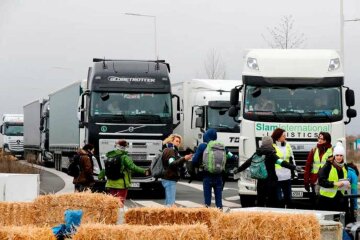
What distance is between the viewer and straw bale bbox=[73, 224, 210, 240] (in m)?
8.47

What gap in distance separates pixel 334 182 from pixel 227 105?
20.6 m

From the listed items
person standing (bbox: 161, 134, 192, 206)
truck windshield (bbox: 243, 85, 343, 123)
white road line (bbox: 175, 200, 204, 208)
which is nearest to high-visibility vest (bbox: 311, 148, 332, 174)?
person standing (bbox: 161, 134, 192, 206)

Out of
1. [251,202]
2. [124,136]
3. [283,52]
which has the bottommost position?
[251,202]

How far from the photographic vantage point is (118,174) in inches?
736

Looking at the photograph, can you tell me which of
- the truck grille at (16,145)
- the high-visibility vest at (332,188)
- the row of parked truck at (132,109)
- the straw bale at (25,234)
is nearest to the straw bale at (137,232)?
the straw bale at (25,234)

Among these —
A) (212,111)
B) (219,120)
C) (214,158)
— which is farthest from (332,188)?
(219,120)

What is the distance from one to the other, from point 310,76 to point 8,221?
39.9 feet

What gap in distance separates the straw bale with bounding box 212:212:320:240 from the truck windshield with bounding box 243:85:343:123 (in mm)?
12305

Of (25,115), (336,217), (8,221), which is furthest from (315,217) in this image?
(25,115)

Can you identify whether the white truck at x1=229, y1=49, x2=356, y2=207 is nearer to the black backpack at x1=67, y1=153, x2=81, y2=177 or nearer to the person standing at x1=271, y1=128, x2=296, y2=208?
the black backpack at x1=67, y1=153, x2=81, y2=177

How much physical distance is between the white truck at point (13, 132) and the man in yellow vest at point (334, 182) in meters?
63.0

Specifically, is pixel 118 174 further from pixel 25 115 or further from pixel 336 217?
pixel 25 115

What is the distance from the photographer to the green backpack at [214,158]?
18812 millimetres

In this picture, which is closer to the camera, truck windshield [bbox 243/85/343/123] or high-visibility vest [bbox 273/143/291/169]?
high-visibility vest [bbox 273/143/291/169]
